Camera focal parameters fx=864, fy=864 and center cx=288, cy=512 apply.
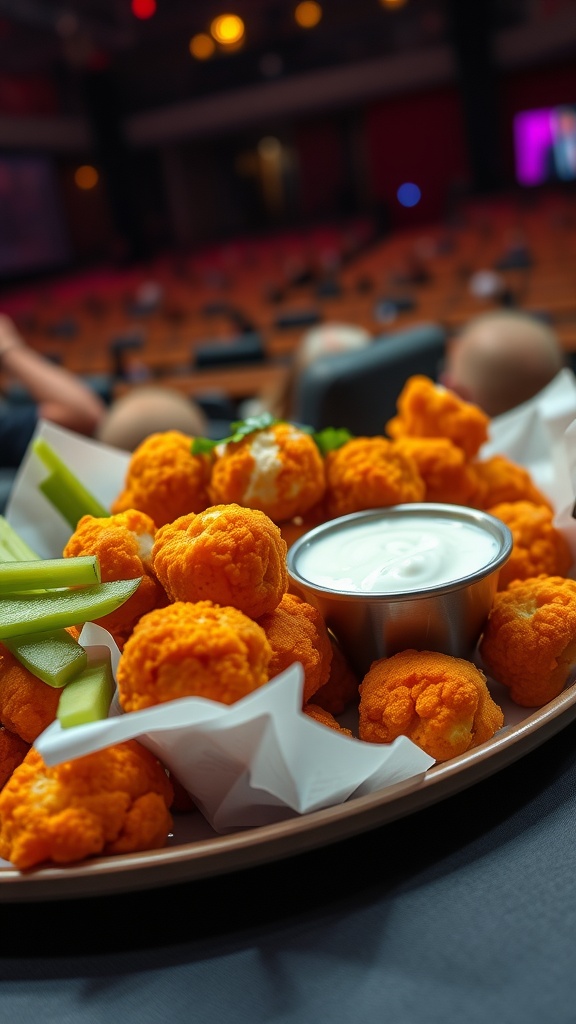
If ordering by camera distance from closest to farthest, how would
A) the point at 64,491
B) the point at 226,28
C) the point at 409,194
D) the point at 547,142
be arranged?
the point at 64,491 < the point at 226,28 < the point at 547,142 < the point at 409,194

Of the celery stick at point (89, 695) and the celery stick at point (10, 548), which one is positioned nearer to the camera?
the celery stick at point (89, 695)

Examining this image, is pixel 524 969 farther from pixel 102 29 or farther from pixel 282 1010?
pixel 102 29

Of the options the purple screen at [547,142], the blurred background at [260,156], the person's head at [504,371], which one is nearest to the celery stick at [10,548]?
the person's head at [504,371]

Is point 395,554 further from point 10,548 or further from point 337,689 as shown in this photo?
point 10,548

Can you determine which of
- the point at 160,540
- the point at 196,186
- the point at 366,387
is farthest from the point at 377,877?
the point at 196,186

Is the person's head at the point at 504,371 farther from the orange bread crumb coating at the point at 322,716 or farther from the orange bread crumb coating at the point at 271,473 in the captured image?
the orange bread crumb coating at the point at 322,716

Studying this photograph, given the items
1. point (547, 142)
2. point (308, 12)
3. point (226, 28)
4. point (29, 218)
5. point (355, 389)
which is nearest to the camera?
point (355, 389)

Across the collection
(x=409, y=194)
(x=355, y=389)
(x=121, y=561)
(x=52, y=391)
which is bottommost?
(x=409, y=194)

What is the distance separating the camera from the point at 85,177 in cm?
1670

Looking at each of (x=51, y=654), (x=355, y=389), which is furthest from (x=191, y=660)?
(x=355, y=389)

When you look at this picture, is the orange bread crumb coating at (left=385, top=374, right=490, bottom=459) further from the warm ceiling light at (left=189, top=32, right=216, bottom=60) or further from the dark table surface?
the warm ceiling light at (left=189, top=32, right=216, bottom=60)

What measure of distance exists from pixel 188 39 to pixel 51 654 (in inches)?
633

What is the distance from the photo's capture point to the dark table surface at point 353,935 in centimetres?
67

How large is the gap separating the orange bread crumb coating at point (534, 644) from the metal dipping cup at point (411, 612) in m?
0.03
